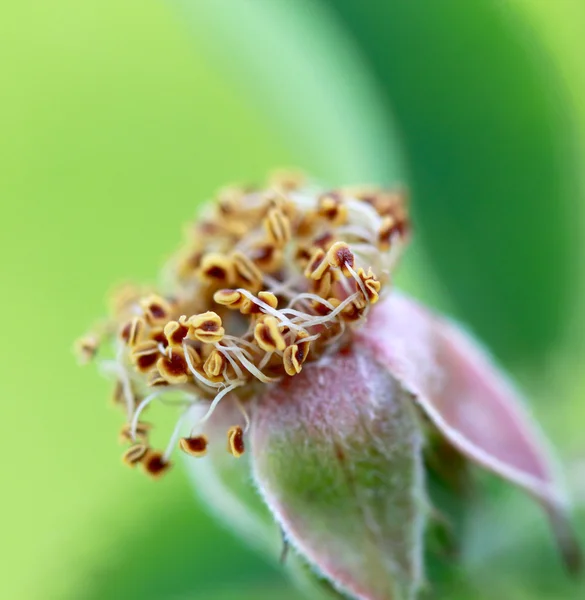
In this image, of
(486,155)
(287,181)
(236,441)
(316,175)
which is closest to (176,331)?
(236,441)

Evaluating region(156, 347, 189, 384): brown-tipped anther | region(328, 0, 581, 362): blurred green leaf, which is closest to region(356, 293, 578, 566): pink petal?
region(156, 347, 189, 384): brown-tipped anther

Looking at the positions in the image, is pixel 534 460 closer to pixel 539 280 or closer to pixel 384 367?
Result: pixel 384 367

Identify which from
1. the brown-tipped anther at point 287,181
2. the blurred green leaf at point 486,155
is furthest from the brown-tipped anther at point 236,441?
the blurred green leaf at point 486,155

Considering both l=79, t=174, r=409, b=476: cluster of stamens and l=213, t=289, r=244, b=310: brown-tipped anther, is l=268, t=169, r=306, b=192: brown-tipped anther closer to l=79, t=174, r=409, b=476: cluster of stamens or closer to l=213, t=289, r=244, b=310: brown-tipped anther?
l=79, t=174, r=409, b=476: cluster of stamens

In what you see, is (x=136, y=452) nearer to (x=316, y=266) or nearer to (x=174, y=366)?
(x=174, y=366)

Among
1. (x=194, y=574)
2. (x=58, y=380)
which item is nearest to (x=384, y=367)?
(x=194, y=574)

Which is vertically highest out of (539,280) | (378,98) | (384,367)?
(378,98)
